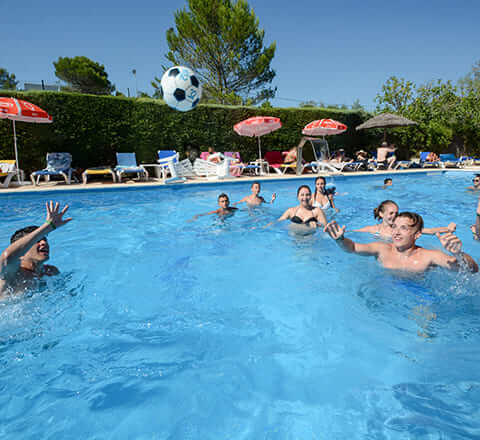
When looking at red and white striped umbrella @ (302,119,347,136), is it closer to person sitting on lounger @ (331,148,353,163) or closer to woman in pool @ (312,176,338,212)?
person sitting on lounger @ (331,148,353,163)

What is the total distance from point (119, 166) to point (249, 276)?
8139 millimetres

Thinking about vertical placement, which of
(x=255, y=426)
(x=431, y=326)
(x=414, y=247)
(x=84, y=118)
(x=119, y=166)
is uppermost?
(x=84, y=118)

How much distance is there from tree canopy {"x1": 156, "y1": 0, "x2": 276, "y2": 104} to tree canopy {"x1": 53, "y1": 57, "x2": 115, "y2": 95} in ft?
69.2

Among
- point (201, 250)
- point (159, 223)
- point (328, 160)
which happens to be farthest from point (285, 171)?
point (201, 250)

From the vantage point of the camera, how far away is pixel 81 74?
3925 centimetres

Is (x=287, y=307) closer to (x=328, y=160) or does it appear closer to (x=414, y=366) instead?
(x=414, y=366)

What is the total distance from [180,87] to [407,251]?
8.96m

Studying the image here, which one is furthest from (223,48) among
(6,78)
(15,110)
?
(6,78)

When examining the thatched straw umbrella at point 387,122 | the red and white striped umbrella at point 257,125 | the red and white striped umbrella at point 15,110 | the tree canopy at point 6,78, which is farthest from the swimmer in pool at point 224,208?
the tree canopy at point 6,78

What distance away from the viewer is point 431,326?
247cm

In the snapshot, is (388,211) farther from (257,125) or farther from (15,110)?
(15,110)

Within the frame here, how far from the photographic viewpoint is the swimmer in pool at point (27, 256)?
1.99 m

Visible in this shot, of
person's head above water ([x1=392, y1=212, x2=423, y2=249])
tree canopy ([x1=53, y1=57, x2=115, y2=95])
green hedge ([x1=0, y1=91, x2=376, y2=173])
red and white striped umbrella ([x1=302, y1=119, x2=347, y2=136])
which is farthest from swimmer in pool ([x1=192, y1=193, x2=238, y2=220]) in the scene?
tree canopy ([x1=53, y1=57, x2=115, y2=95])

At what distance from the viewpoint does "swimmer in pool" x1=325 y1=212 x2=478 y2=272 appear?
2.45 m
